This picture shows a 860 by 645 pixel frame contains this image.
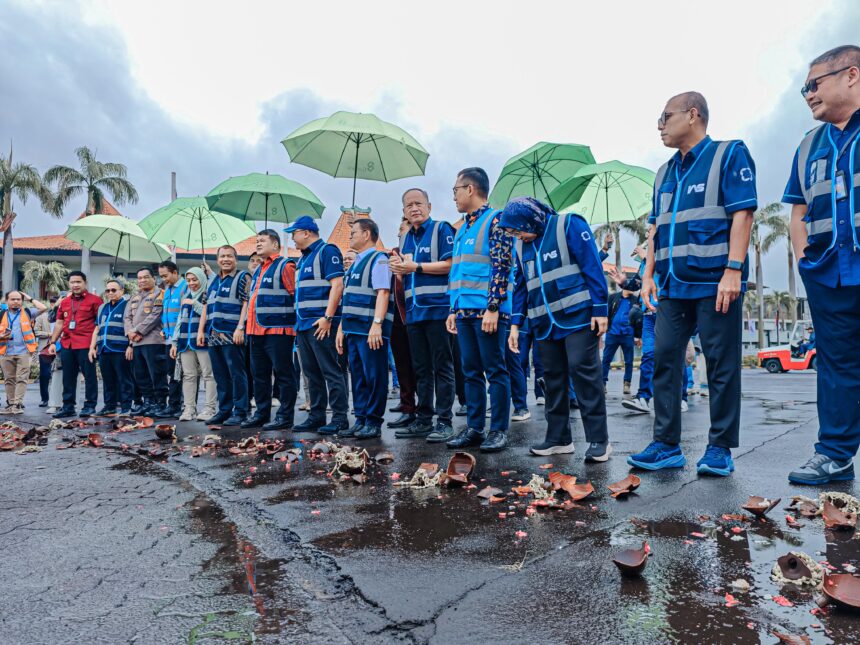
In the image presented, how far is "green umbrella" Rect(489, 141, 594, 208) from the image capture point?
9.48 meters

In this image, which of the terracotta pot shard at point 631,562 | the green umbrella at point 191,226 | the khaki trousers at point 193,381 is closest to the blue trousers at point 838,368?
the terracotta pot shard at point 631,562

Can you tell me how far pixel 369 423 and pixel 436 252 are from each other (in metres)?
1.72

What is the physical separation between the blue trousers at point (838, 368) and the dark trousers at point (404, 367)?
388 cm

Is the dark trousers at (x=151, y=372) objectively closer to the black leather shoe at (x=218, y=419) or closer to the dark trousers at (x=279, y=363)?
the black leather shoe at (x=218, y=419)

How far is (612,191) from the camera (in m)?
9.79

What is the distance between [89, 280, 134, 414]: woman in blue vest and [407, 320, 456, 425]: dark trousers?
5.53m

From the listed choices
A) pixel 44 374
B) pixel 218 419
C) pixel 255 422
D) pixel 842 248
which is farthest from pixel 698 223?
pixel 44 374

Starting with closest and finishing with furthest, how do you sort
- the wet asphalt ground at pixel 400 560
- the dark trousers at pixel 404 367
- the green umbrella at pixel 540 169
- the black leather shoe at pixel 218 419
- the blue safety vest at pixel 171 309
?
1. the wet asphalt ground at pixel 400 560
2. the dark trousers at pixel 404 367
3. the black leather shoe at pixel 218 419
4. the blue safety vest at pixel 171 309
5. the green umbrella at pixel 540 169

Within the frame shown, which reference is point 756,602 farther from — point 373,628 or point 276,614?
point 276,614

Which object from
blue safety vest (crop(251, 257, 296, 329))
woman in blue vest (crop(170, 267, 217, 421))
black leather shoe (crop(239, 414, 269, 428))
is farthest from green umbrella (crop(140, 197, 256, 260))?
black leather shoe (crop(239, 414, 269, 428))

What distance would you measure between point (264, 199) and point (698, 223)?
7.01 meters

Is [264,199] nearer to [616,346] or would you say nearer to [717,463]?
[616,346]

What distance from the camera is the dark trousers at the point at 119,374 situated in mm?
9484

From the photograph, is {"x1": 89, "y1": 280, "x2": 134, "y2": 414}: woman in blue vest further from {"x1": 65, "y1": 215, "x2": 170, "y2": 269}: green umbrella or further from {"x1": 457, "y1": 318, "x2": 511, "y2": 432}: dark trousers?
{"x1": 457, "y1": 318, "x2": 511, "y2": 432}: dark trousers
